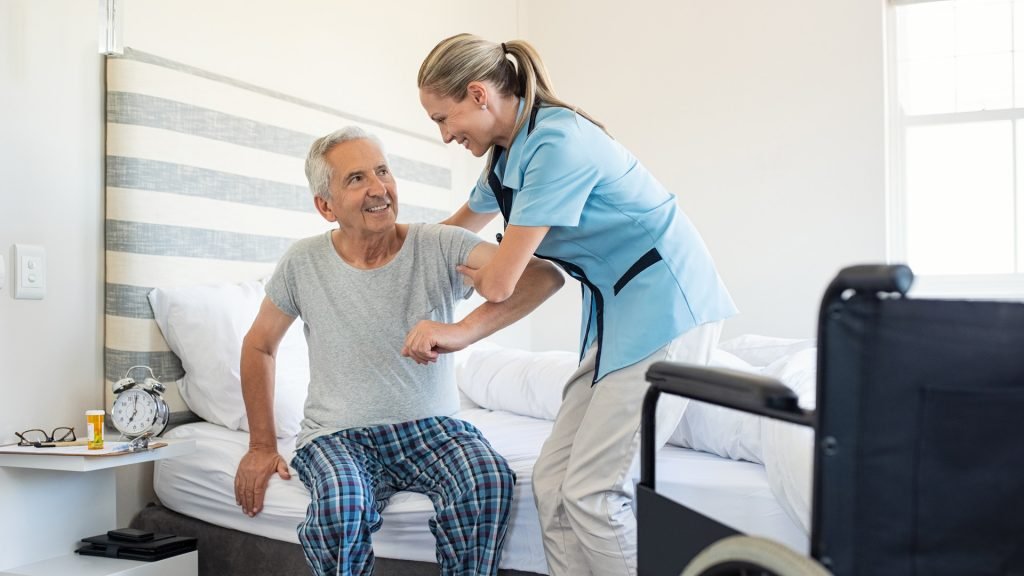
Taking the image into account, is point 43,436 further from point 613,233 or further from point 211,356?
point 613,233

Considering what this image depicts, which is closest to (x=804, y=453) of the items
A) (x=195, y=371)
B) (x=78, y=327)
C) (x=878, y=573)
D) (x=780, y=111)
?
(x=878, y=573)

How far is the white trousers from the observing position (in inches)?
67.8

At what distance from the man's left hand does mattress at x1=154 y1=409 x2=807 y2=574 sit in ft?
1.15

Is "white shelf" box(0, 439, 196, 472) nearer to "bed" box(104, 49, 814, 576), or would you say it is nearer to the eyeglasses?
the eyeglasses

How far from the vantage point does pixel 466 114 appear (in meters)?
1.84

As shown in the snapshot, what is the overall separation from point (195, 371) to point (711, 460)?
1277 millimetres

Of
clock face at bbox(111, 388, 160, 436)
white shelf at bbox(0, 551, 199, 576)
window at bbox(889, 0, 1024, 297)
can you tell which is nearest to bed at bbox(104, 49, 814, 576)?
white shelf at bbox(0, 551, 199, 576)

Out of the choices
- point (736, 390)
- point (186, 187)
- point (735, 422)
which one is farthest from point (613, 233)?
point (186, 187)

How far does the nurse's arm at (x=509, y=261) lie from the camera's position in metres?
1.73

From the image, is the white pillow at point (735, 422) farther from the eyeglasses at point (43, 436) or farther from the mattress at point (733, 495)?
the eyeglasses at point (43, 436)

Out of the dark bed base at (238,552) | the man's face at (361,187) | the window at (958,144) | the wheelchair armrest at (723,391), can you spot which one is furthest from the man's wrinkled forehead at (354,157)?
the window at (958,144)

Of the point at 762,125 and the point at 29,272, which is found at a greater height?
the point at 762,125

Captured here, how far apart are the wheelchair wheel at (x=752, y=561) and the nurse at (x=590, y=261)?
27.0 inches

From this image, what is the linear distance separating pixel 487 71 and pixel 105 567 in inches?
51.8
